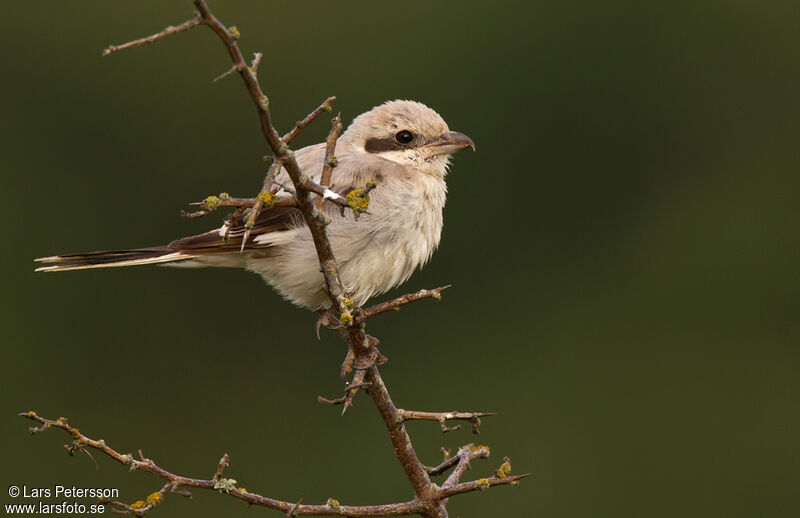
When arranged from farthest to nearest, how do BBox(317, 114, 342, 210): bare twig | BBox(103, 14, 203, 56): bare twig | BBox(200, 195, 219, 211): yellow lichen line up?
BBox(317, 114, 342, 210): bare twig, BBox(200, 195, 219, 211): yellow lichen, BBox(103, 14, 203, 56): bare twig

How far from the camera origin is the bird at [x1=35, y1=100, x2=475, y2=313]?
15.6 feet

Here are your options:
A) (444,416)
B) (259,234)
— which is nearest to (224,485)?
(444,416)

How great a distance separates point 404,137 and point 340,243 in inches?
33.8

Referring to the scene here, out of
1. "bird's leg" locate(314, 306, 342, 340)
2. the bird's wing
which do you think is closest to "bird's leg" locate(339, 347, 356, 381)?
"bird's leg" locate(314, 306, 342, 340)

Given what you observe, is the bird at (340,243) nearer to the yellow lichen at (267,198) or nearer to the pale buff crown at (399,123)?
the pale buff crown at (399,123)

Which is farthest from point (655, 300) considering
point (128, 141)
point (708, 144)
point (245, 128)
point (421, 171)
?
point (421, 171)

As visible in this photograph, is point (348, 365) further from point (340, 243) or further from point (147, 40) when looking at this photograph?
point (147, 40)

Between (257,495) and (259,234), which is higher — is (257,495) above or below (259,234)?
below

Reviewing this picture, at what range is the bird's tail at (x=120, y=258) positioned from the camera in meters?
4.83

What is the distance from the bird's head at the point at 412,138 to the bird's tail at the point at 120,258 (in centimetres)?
108

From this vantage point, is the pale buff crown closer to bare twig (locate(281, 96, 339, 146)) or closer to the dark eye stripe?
the dark eye stripe

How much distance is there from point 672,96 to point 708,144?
25.4 inches

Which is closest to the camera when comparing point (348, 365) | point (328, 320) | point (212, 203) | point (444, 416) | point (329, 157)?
point (212, 203)

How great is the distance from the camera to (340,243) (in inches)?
186
